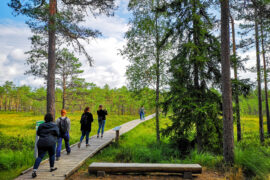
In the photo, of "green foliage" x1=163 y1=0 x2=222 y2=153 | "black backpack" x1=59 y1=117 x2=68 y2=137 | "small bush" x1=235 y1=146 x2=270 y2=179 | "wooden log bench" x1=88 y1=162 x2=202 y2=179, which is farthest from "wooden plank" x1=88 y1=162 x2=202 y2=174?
"green foliage" x1=163 y1=0 x2=222 y2=153

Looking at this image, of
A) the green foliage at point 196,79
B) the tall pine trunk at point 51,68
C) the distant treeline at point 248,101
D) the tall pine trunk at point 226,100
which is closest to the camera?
the tall pine trunk at point 226,100

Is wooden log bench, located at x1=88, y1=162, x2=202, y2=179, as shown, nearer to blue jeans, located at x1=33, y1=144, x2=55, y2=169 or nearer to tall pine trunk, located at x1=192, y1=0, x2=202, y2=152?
blue jeans, located at x1=33, y1=144, x2=55, y2=169

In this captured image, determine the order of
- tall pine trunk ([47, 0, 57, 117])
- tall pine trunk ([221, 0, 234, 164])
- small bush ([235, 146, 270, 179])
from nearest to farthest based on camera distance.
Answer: small bush ([235, 146, 270, 179]) < tall pine trunk ([221, 0, 234, 164]) < tall pine trunk ([47, 0, 57, 117])

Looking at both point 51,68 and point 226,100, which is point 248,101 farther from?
point 51,68

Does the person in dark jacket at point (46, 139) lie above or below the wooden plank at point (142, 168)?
above

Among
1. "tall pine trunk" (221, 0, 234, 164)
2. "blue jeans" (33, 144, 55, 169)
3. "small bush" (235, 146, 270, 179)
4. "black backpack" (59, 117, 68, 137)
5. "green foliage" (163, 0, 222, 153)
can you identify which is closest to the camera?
"blue jeans" (33, 144, 55, 169)

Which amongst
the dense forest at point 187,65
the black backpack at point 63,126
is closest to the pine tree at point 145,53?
the dense forest at point 187,65

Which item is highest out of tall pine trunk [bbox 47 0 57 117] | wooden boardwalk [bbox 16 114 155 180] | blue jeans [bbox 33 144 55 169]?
tall pine trunk [bbox 47 0 57 117]

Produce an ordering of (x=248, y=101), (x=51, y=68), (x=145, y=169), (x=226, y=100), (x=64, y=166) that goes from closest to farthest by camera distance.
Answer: (x=145, y=169) < (x=64, y=166) < (x=226, y=100) < (x=51, y=68) < (x=248, y=101)

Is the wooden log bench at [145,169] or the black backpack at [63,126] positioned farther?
the black backpack at [63,126]

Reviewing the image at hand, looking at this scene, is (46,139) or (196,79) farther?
(196,79)

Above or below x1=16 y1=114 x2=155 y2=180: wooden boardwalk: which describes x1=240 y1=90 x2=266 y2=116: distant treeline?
above

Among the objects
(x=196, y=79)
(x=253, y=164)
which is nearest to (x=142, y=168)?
(x=253, y=164)

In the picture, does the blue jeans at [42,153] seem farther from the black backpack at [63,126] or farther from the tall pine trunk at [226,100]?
the tall pine trunk at [226,100]
